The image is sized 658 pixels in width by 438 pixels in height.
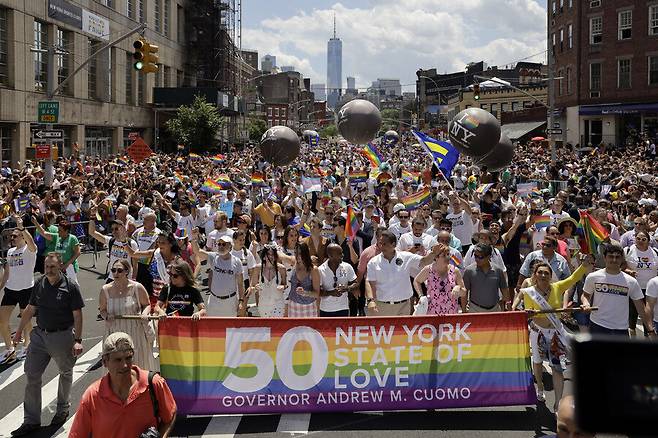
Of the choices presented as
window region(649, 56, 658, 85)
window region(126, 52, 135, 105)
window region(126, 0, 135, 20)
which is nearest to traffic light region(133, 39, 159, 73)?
window region(649, 56, 658, 85)

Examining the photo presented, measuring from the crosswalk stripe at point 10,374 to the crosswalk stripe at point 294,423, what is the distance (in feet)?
11.5

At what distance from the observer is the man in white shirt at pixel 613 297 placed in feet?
24.6

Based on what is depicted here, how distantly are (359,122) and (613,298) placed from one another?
14.2 meters

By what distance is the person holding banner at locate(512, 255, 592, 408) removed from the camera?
7.10m

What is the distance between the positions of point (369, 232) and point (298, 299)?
349cm

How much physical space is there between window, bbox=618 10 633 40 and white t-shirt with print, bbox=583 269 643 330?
42.1 metres

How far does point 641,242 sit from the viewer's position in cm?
958

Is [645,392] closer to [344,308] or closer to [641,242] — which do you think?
[344,308]

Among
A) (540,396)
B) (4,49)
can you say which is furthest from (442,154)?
(4,49)

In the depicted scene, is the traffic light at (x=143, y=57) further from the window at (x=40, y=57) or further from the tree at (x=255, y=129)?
the tree at (x=255, y=129)

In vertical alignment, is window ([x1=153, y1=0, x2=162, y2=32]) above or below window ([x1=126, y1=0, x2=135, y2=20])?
above

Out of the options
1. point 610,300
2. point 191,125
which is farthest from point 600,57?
point 610,300

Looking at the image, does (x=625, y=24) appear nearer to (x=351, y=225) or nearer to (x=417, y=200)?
(x=417, y=200)

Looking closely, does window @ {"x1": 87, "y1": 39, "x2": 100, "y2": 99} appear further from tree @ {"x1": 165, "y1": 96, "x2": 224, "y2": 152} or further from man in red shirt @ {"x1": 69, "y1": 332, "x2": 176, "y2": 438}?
man in red shirt @ {"x1": 69, "y1": 332, "x2": 176, "y2": 438}
